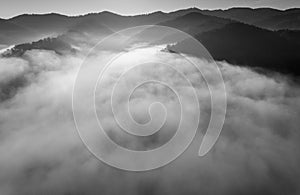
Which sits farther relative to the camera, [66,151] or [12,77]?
[12,77]

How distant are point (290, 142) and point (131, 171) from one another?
136 feet

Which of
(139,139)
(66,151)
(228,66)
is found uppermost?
(228,66)

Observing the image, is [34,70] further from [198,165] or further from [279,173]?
[279,173]

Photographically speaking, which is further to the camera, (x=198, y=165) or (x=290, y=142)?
(x=290, y=142)

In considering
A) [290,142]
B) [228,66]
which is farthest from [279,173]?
[228,66]

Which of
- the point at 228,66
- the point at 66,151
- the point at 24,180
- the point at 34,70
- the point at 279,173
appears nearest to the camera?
the point at 279,173

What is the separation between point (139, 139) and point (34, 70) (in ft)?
262

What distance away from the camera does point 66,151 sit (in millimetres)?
52000

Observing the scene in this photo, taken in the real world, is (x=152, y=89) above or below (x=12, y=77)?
below

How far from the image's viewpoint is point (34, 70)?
110 metres

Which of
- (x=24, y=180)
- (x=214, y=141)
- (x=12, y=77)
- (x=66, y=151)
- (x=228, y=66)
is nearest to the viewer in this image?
(x=24, y=180)

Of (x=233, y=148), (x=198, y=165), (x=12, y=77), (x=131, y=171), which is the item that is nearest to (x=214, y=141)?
(x=233, y=148)

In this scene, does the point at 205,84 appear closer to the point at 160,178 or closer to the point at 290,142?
the point at 290,142

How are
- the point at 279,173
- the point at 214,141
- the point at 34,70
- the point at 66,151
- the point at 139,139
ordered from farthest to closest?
the point at 34,70
the point at 139,139
the point at 214,141
the point at 66,151
the point at 279,173
